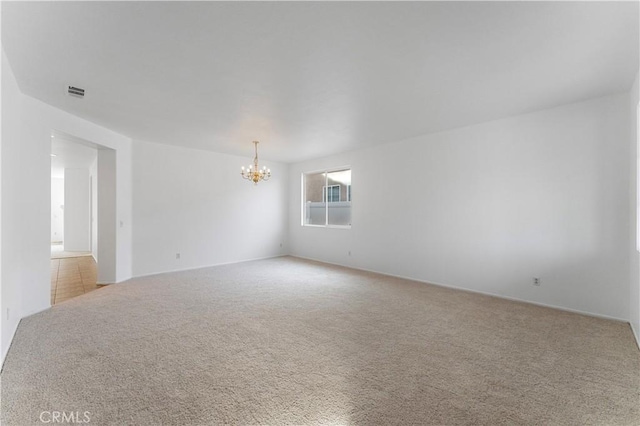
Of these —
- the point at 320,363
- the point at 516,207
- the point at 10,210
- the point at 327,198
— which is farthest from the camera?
the point at 327,198

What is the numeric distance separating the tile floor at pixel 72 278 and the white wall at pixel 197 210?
2.79ft

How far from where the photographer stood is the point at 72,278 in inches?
216

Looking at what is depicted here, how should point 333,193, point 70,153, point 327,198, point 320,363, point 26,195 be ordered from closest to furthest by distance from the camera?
point 320,363 < point 26,195 < point 70,153 < point 333,193 < point 327,198

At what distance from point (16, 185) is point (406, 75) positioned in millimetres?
4316

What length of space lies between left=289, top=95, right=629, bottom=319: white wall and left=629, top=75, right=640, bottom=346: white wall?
10 cm

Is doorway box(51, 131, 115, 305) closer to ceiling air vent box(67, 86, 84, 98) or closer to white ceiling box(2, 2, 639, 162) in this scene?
ceiling air vent box(67, 86, 84, 98)

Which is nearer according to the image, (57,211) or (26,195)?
(26,195)

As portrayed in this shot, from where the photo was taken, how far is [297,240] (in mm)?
7887

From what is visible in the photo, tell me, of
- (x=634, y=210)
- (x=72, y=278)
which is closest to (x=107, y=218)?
(x=72, y=278)

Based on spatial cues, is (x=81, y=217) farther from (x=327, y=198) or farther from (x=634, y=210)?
(x=634, y=210)

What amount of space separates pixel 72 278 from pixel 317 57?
6.22m

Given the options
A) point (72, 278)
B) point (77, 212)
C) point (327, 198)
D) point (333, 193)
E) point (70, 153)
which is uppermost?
point (70, 153)

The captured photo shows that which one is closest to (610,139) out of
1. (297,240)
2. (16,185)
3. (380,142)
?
(380,142)

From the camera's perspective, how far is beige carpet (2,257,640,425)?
1794mm
